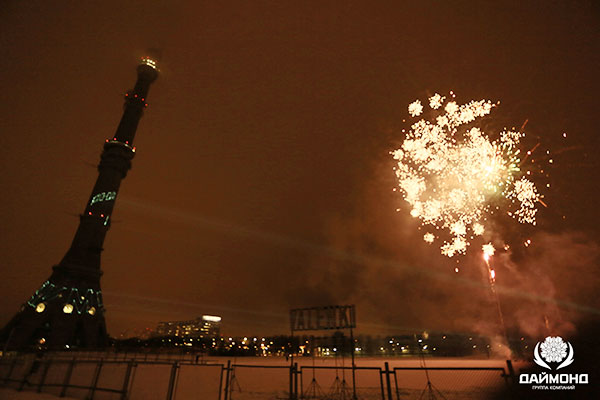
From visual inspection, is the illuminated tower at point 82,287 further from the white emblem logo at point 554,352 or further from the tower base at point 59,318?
the white emblem logo at point 554,352

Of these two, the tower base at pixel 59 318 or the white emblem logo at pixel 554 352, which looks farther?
the tower base at pixel 59 318

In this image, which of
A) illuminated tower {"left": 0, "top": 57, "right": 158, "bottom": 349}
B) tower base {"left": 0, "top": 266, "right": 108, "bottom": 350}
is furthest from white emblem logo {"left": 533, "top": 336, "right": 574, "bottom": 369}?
illuminated tower {"left": 0, "top": 57, "right": 158, "bottom": 349}

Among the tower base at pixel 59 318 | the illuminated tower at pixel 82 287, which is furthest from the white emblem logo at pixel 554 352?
the illuminated tower at pixel 82 287

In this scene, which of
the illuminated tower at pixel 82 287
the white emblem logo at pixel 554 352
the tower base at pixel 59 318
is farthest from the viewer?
the illuminated tower at pixel 82 287

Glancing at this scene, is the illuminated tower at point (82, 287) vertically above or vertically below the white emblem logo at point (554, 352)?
above

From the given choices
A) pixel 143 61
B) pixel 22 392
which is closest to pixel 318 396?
pixel 22 392

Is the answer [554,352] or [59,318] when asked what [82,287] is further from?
[554,352]

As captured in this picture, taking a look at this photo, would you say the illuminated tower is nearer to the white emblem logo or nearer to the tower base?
the tower base

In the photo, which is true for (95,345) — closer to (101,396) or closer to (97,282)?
(97,282)
